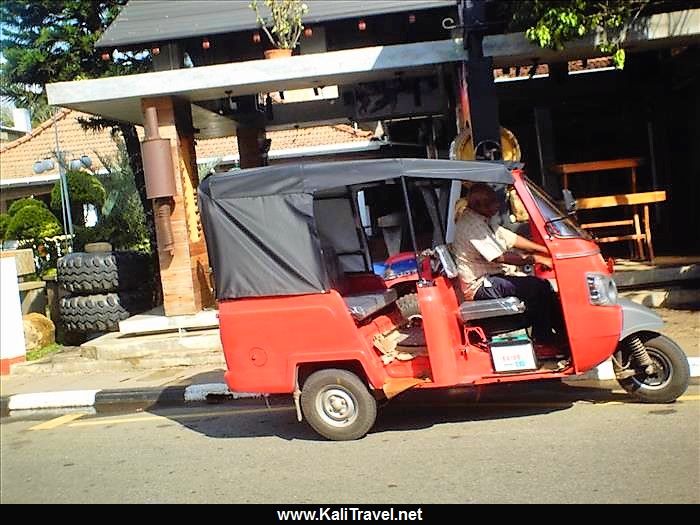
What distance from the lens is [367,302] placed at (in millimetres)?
5906

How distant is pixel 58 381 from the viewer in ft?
29.3

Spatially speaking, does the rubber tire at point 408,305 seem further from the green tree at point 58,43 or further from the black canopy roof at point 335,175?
the green tree at point 58,43

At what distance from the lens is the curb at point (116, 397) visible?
755 cm

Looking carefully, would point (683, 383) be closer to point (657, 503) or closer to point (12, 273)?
point (657, 503)

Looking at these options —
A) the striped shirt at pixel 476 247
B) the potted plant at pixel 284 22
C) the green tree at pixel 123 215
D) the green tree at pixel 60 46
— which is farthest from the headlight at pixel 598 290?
the green tree at pixel 123 215

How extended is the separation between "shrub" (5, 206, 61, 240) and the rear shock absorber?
38.6 ft

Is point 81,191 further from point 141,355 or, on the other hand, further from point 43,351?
point 141,355

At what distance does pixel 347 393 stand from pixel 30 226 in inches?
427

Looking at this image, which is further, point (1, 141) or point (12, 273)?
point (1, 141)

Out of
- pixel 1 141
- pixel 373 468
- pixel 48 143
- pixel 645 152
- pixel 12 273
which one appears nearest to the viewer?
pixel 373 468

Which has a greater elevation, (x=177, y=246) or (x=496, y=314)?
(x=177, y=246)

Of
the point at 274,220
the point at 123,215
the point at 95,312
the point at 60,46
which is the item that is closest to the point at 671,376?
the point at 274,220

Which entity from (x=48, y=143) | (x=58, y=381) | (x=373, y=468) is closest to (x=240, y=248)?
(x=373, y=468)

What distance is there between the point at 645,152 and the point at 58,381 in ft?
34.1
